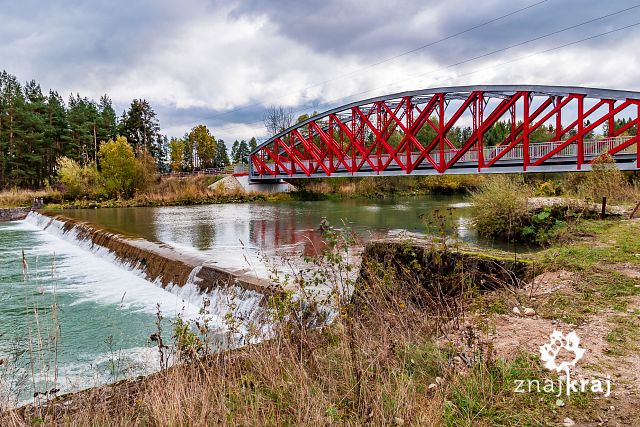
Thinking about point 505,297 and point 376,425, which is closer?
point 376,425

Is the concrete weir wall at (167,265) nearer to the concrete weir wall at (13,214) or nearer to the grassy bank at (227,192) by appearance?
the concrete weir wall at (13,214)

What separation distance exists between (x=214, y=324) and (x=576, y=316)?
5944 mm

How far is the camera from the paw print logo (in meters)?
3.29

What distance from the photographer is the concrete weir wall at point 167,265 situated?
28.3ft

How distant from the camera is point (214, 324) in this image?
776 centimetres

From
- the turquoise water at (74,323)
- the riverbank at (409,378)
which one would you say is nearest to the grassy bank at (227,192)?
the turquoise water at (74,323)

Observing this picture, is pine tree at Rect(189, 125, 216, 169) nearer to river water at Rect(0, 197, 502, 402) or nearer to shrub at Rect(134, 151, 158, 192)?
shrub at Rect(134, 151, 158, 192)

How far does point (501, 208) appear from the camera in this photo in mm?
14008

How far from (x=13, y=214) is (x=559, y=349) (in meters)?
39.2

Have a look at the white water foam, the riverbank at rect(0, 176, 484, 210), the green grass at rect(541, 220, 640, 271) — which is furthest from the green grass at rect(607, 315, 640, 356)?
the riverbank at rect(0, 176, 484, 210)

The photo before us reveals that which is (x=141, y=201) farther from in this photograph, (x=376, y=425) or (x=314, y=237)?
(x=376, y=425)

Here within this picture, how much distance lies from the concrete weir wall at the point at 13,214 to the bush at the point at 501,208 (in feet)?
112

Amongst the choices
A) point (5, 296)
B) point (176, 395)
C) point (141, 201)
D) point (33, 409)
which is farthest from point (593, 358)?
point (141, 201)

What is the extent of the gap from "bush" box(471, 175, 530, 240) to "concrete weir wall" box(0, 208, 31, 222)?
34233 millimetres
